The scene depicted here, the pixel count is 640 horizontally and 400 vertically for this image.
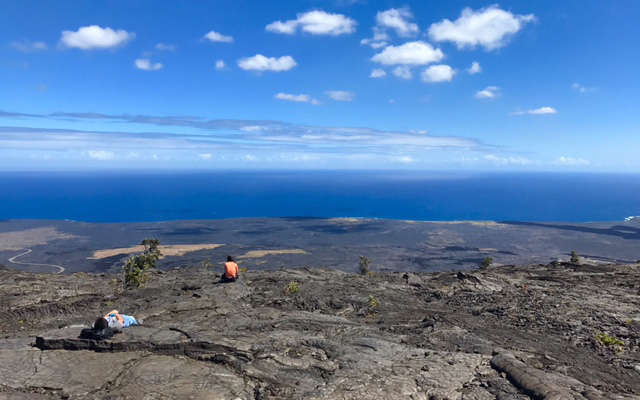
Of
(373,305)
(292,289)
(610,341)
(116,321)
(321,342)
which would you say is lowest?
(373,305)

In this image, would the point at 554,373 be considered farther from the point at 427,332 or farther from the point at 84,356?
the point at 84,356

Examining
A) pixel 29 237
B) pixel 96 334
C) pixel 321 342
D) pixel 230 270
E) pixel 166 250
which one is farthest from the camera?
pixel 29 237

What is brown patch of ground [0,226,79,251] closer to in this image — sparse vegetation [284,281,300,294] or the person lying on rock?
sparse vegetation [284,281,300,294]

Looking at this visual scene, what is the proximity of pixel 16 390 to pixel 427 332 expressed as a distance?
43.1 feet

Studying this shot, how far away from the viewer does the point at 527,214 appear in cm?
15175

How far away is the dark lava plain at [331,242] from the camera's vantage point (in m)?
67.9

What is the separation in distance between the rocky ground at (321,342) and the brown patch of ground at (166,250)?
50580mm

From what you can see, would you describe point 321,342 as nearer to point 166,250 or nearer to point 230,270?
point 230,270

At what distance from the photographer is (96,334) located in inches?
464

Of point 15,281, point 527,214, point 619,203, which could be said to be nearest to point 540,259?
point 15,281

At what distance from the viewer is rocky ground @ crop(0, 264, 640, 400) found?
10.5 m

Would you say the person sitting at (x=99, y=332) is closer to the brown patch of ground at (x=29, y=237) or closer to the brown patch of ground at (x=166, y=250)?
the brown patch of ground at (x=166, y=250)

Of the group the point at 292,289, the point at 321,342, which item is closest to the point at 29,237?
the point at 292,289

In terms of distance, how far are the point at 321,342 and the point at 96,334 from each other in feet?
22.7
